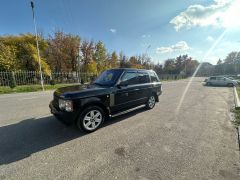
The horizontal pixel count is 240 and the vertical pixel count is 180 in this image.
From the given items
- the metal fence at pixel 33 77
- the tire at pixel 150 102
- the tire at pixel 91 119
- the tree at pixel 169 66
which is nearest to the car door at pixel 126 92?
the tire at pixel 91 119

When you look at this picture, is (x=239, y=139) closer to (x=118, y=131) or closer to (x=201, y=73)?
(x=118, y=131)

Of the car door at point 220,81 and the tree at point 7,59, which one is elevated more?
the tree at point 7,59

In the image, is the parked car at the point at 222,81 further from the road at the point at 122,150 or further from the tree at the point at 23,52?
the tree at the point at 23,52

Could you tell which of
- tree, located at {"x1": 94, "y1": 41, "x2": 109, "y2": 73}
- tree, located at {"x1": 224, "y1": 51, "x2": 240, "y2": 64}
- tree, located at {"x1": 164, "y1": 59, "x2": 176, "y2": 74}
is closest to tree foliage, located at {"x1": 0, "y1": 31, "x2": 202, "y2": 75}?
tree, located at {"x1": 94, "y1": 41, "x2": 109, "y2": 73}

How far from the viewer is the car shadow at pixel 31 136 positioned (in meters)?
3.11

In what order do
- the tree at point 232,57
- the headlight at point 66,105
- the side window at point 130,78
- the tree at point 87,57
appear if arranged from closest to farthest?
1. the headlight at point 66,105
2. the side window at point 130,78
3. the tree at point 87,57
4. the tree at point 232,57

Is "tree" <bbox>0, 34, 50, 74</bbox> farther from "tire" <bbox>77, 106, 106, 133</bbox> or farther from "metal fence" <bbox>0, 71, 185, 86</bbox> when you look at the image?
"tire" <bbox>77, 106, 106, 133</bbox>

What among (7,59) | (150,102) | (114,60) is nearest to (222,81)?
(150,102)

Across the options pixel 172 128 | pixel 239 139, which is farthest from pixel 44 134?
pixel 239 139

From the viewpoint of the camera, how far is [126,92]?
16.3 feet

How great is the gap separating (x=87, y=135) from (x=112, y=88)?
1.59 meters

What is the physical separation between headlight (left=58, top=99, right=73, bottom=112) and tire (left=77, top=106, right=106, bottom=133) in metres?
0.37

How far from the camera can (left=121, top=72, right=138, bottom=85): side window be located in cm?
498

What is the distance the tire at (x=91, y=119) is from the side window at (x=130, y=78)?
53.7 inches
